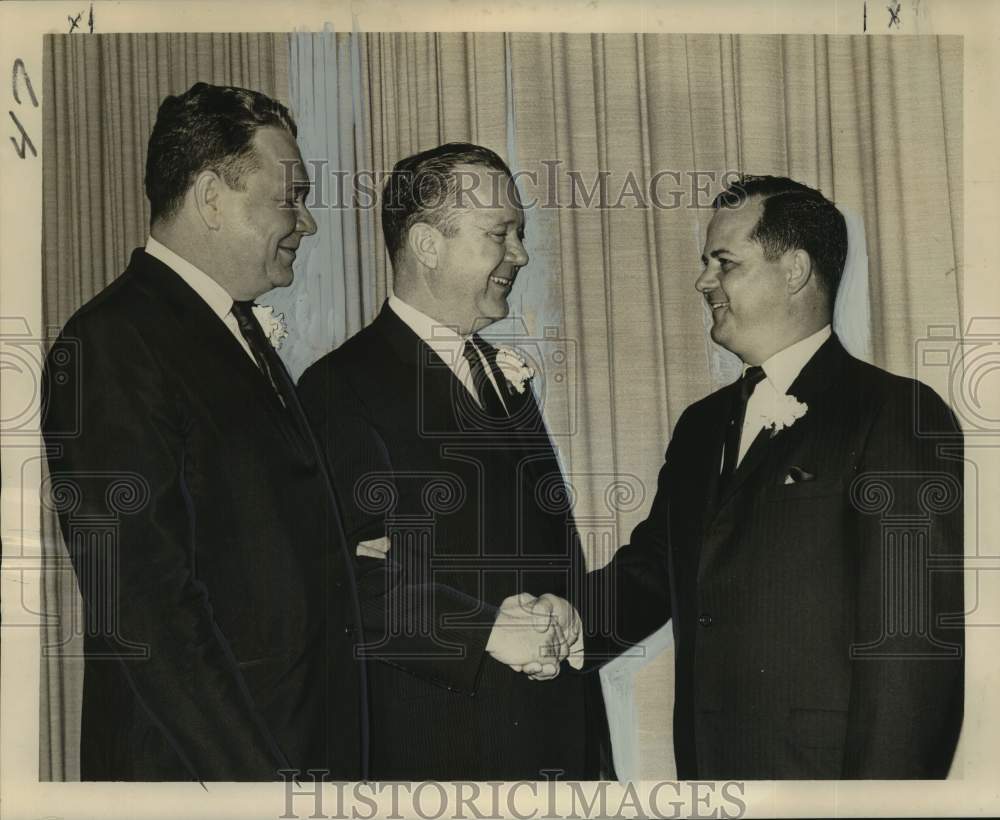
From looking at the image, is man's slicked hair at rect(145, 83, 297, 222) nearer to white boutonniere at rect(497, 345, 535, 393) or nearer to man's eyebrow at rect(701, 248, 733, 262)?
white boutonniere at rect(497, 345, 535, 393)

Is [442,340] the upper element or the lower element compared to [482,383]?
upper

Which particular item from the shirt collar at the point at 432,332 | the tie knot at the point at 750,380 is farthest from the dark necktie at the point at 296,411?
the tie knot at the point at 750,380

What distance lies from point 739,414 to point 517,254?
0.71m

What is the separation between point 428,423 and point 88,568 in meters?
0.94

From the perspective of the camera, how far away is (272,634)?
2766mm

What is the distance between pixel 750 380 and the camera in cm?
288

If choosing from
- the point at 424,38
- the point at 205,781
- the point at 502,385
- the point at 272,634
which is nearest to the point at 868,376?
the point at 502,385

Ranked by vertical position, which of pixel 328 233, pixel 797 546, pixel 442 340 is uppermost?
pixel 328 233

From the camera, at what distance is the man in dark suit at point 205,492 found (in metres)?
2.73

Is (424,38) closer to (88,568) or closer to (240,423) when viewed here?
(240,423)

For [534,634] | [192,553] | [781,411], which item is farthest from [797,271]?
[192,553]

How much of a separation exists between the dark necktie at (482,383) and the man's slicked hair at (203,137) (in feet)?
2.35

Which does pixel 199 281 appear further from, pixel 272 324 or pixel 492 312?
pixel 492 312

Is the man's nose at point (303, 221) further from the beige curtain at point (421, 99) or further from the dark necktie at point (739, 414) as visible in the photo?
the dark necktie at point (739, 414)
